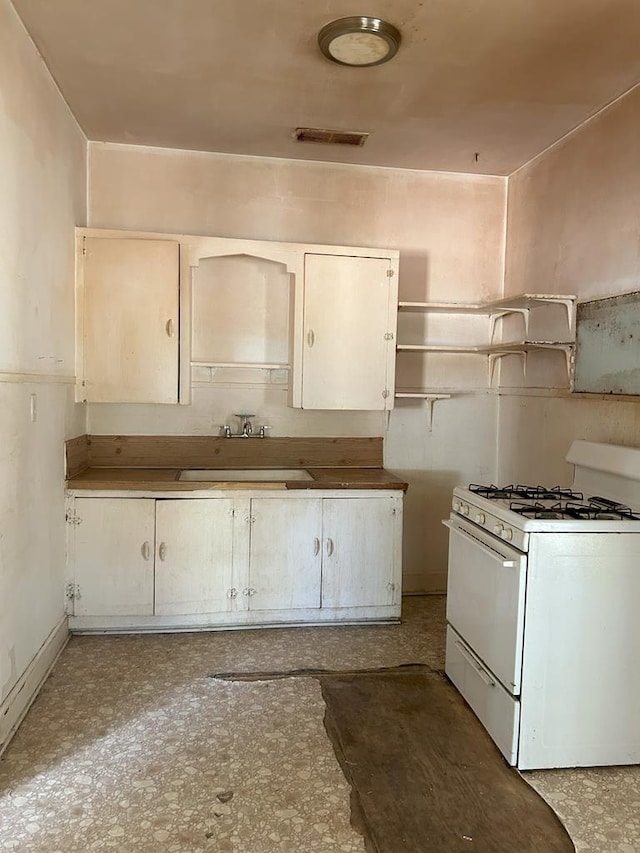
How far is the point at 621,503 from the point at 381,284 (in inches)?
67.1

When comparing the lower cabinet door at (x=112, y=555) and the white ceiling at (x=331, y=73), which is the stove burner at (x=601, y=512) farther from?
the lower cabinet door at (x=112, y=555)

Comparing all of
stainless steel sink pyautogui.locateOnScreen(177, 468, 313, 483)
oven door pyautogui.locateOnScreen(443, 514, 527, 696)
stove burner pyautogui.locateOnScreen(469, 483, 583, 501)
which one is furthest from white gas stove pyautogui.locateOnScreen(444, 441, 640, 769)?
stainless steel sink pyautogui.locateOnScreen(177, 468, 313, 483)

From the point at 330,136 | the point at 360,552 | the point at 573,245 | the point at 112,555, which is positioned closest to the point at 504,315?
the point at 573,245

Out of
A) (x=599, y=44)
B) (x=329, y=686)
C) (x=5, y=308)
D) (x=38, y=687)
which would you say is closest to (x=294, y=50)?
(x=599, y=44)

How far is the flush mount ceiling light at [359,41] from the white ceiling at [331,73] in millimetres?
41

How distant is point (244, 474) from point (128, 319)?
43.3 inches

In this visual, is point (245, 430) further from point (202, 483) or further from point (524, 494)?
point (524, 494)

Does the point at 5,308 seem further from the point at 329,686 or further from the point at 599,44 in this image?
the point at 599,44

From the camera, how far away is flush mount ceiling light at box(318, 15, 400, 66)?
87.8 inches

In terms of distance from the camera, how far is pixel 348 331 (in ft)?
11.4

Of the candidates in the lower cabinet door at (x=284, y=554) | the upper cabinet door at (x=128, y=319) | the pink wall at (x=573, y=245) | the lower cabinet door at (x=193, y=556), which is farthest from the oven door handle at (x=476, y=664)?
the upper cabinet door at (x=128, y=319)

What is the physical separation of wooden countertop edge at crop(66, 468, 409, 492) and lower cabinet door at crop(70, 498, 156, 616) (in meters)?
0.08

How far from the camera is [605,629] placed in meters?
2.17

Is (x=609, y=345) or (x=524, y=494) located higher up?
(x=609, y=345)
